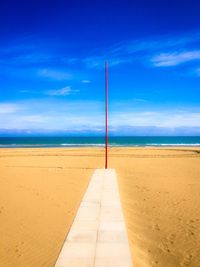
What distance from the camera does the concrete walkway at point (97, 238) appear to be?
4828 millimetres

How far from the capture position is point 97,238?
19.1 ft

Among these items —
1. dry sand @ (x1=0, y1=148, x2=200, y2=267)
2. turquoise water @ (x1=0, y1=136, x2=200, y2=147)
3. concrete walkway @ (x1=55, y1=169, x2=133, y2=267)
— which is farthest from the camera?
turquoise water @ (x1=0, y1=136, x2=200, y2=147)

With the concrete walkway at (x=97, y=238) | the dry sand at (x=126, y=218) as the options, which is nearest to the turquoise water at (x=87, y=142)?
the dry sand at (x=126, y=218)

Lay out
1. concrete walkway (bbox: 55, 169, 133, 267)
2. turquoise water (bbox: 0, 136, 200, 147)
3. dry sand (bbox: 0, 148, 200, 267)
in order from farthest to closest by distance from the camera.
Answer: turquoise water (bbox: 0, 136, 200, 147) → dry sand (bbox: 0, 148, 200, 267) → concrete walkway (bbox: 55, 169, 133, 267)

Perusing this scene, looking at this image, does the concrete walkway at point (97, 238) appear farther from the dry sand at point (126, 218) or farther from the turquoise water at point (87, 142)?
the turquoise water at point (87, 142)

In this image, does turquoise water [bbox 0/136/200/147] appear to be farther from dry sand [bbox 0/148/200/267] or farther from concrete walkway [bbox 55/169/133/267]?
concrete walkway [bbox 55/169/133/267]

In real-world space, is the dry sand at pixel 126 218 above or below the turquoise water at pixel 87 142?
below

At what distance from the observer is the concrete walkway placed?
4.83 metres

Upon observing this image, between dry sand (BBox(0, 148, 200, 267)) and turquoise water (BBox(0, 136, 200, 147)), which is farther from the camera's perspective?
turquoise water (BBox(0, 136, 200, 147))

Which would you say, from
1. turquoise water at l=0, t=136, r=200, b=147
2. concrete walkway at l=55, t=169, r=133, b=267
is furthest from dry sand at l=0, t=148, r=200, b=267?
turquoise water at l=0, t=136, r=200, b=147

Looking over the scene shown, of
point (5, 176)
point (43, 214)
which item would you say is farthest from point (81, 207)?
point (5, 176)

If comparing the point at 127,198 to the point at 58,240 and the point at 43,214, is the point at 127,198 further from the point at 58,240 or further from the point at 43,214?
the point at 58,240

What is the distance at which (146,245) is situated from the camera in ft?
19.6

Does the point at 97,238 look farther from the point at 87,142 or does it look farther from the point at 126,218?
the point at 87,142
